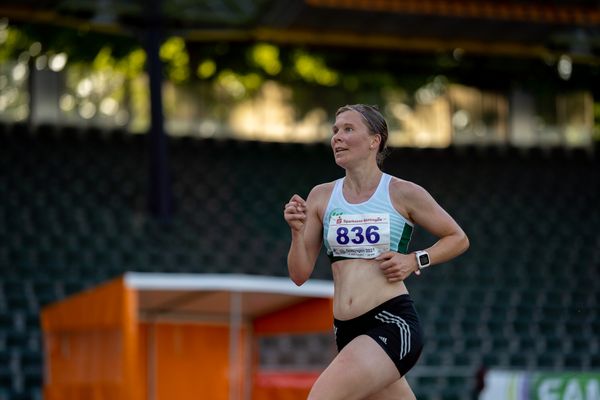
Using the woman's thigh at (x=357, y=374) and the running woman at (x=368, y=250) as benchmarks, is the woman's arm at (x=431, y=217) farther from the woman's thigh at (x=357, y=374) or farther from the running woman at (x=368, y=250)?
the woman's thigh at (x=357, y=374)

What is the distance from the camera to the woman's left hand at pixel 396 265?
5.17 metres

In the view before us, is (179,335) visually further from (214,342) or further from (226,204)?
(226,204)

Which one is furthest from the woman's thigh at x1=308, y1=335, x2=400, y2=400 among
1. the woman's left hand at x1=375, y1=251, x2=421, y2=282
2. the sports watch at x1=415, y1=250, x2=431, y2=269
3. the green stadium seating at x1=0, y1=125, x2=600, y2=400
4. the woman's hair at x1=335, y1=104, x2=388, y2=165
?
the green stadium seating at x1=0, y1=125, x2=600, y2=400

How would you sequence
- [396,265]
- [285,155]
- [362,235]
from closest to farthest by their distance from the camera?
[396,265], [362,235], [285,155]

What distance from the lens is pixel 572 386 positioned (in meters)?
12.5

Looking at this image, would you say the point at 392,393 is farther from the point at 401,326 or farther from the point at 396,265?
the point at 396,265

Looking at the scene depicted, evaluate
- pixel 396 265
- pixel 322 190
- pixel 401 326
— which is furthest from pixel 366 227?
pixel 401 326

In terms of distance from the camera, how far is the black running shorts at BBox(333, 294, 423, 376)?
5148mm

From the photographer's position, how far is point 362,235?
529 centimetres

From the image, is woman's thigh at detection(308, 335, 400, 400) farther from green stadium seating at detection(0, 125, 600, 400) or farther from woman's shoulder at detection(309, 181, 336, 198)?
green stadium seating at detection(0, 125, 600, 400)

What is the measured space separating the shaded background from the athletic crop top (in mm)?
11548

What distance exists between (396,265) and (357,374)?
1.54 ft

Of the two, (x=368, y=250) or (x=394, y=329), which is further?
(x=368, y=250)

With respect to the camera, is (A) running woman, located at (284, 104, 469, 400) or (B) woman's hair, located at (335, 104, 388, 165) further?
(B) woman's hair, located at (335, 104, 388, 165)
